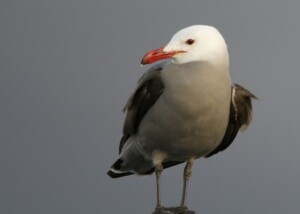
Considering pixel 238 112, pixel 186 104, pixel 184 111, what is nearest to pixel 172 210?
pixel 238 112

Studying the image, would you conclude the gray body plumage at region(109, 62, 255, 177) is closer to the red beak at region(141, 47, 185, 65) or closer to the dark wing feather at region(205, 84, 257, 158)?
the dark wing feather at region(205, 84, 257, 158)

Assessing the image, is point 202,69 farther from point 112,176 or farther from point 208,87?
point 112,176

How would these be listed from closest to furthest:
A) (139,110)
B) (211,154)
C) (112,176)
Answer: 1. (139,110)
2. (211,154)
3. (112,176)

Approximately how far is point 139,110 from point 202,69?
5.00 feet

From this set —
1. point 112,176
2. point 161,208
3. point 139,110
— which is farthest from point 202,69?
point 112,176

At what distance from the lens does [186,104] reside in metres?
14.0

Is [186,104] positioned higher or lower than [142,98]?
lower

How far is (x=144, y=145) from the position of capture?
49.3 ft

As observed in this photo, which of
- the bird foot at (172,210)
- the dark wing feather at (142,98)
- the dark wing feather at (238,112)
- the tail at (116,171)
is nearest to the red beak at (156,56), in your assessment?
the dark wing feather at (142,98)

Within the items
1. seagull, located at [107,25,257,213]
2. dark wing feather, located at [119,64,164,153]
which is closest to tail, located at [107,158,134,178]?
seagull, located at [107,25,257,213]

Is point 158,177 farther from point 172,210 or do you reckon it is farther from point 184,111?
point 184,111

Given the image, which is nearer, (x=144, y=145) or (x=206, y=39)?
(x=206, y=39)

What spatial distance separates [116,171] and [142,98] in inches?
106

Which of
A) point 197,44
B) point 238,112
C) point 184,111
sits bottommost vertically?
point 184,111
